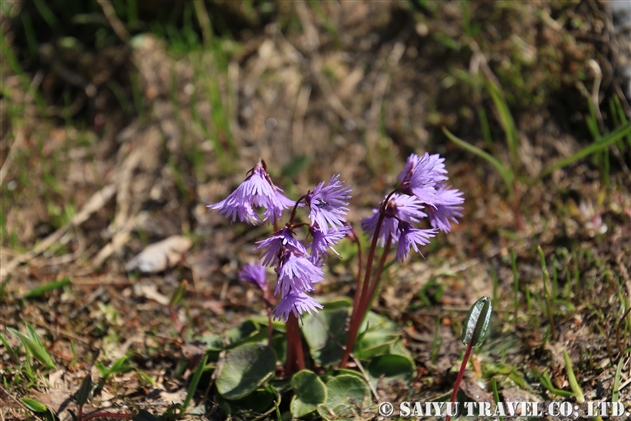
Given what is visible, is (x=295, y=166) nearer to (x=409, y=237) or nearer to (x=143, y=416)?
(x=409, y=237)

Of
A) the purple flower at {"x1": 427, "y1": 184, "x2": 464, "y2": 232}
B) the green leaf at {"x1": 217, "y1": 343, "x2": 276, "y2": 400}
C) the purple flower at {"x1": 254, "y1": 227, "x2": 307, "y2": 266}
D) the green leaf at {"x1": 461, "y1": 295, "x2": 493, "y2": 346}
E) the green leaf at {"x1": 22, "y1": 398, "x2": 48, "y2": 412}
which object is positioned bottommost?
the green leaf at {"x1": 22, "y1": 398, "x2": 48, "y2": 412}

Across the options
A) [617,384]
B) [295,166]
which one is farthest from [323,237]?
[295,166]

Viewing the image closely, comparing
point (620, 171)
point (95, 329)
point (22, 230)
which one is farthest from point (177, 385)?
point (620, 171)

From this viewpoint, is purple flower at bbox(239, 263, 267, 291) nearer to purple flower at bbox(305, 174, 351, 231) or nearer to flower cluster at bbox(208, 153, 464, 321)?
flower cluster at bbox(208, 153, 464, 321)

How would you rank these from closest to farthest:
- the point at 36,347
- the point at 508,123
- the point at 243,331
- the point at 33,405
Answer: the point at 33,405, the point at 36,347, the point at 243,331, the point at 508,123

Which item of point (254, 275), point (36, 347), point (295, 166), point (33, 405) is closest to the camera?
point (33, 405)

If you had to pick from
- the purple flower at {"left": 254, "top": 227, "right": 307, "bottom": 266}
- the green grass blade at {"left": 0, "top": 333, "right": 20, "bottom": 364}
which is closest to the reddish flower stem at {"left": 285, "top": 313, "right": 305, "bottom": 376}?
the purple flower at {"left": 254, "top": 227, "right": 307, "bottom": 266}

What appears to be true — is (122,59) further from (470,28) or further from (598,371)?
(598,371)
